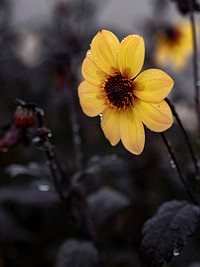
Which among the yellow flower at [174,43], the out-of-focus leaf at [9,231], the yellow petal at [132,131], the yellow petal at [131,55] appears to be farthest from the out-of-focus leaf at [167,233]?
the yellow flower at [174,43]

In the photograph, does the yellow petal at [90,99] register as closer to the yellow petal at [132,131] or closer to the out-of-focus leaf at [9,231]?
the yellow petal at [132,131]

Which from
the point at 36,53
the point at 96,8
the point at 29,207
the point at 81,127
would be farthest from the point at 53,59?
the point at 36,53

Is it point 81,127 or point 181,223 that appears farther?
point 81,127

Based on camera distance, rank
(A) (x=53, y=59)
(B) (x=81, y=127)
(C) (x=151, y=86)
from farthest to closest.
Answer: (B) (x=81, y=127) < (A) (x=53, y=59) < (C) (x=151, y=86)

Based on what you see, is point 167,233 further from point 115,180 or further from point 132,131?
point 115,180

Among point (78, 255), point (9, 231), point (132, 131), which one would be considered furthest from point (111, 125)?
point (9, 231)

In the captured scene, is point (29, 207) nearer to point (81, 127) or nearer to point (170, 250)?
point (81, 127)
